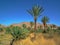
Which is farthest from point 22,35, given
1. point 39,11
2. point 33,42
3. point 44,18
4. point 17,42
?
point 44,18

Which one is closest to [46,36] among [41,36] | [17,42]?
[41,36]

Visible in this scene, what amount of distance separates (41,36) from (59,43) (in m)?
2.52

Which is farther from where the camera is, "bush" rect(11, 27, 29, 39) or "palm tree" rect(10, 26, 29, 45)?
"bush" rect(11, 27, 29, 39)

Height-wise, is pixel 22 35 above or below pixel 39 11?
below

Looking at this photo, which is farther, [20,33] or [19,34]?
[19,34]

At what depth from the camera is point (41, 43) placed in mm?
16203

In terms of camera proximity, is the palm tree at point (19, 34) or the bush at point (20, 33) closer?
the palm tree at point (19, 34)

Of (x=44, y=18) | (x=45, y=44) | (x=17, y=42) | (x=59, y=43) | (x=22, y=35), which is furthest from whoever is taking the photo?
(x=44, y=18)

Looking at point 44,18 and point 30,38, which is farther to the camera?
point 44,18

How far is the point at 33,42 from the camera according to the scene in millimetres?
16891

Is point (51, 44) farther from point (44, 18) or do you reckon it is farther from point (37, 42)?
point (44, 18)

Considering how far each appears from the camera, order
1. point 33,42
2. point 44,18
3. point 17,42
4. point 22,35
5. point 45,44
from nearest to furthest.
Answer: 1. point 45,44
2. point 33,42
3. point 17,42
4. point 22,35
5. point 44,18

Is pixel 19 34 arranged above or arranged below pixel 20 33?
below

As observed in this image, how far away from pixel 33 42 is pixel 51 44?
85.5 inches
